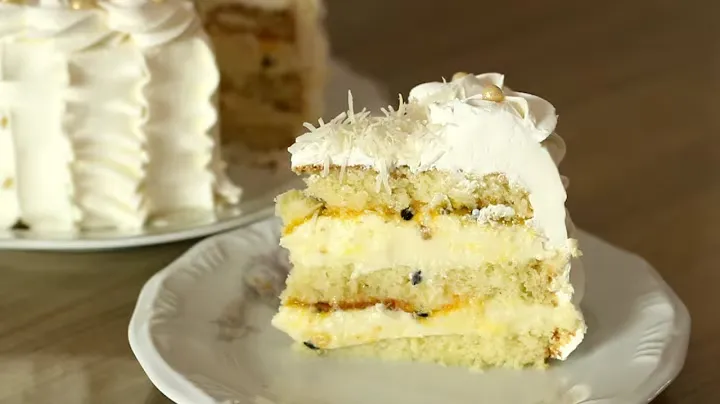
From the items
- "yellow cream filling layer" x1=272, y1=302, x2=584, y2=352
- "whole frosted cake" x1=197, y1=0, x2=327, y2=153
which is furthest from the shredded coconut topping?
"whole frosted cake" x1=197, y1=0, x2=327, y2=153

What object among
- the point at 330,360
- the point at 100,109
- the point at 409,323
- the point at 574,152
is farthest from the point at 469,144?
the point at 574,152

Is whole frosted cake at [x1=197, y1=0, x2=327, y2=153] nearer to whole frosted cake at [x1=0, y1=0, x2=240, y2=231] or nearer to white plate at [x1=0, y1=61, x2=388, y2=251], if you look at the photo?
white plate at [x1=0, y1=61, x2=388, y2=251]

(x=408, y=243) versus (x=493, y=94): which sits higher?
(x=493, y=94)

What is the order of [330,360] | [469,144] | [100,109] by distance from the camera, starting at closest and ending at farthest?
[469,144]
[330,360]
[100,109]

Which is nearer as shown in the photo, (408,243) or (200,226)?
(408,243)

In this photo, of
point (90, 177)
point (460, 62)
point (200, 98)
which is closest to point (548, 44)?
point (460, 62)

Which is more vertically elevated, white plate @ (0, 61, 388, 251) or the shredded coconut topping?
the shredded coconut topping

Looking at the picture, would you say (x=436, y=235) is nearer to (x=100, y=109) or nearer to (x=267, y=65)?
(x=100, y=109)
